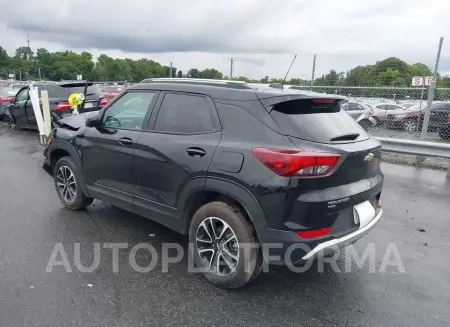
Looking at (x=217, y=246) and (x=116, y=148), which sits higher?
(x=116, y=148)

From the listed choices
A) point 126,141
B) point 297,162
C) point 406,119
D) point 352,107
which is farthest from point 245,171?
point 406,119

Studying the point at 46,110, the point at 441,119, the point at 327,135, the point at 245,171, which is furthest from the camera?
the point at 441,119

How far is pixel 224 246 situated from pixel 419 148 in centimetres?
599

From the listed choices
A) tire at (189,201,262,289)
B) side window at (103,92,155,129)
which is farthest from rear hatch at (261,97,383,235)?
side window at (103,92,155,129)

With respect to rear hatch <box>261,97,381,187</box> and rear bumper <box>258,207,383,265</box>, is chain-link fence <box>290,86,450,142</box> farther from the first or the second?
rear bumper <box>258,207,383,265</box>

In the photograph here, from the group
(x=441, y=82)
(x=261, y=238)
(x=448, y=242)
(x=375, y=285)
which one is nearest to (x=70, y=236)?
(x=261, y=238)

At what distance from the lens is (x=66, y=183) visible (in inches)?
201

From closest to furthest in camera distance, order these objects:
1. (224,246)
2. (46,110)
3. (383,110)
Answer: (224,246), (46,110), (383,110)

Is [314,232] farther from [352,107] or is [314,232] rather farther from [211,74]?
[352,107]

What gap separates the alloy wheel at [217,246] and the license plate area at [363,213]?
103 centimetres

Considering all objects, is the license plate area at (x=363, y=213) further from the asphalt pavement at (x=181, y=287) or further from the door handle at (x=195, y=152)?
the door handle at (x=195, y=152)

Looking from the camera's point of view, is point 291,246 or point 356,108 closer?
point 291,246

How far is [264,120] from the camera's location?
122 inches

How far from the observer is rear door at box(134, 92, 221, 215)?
3338 millimetres
